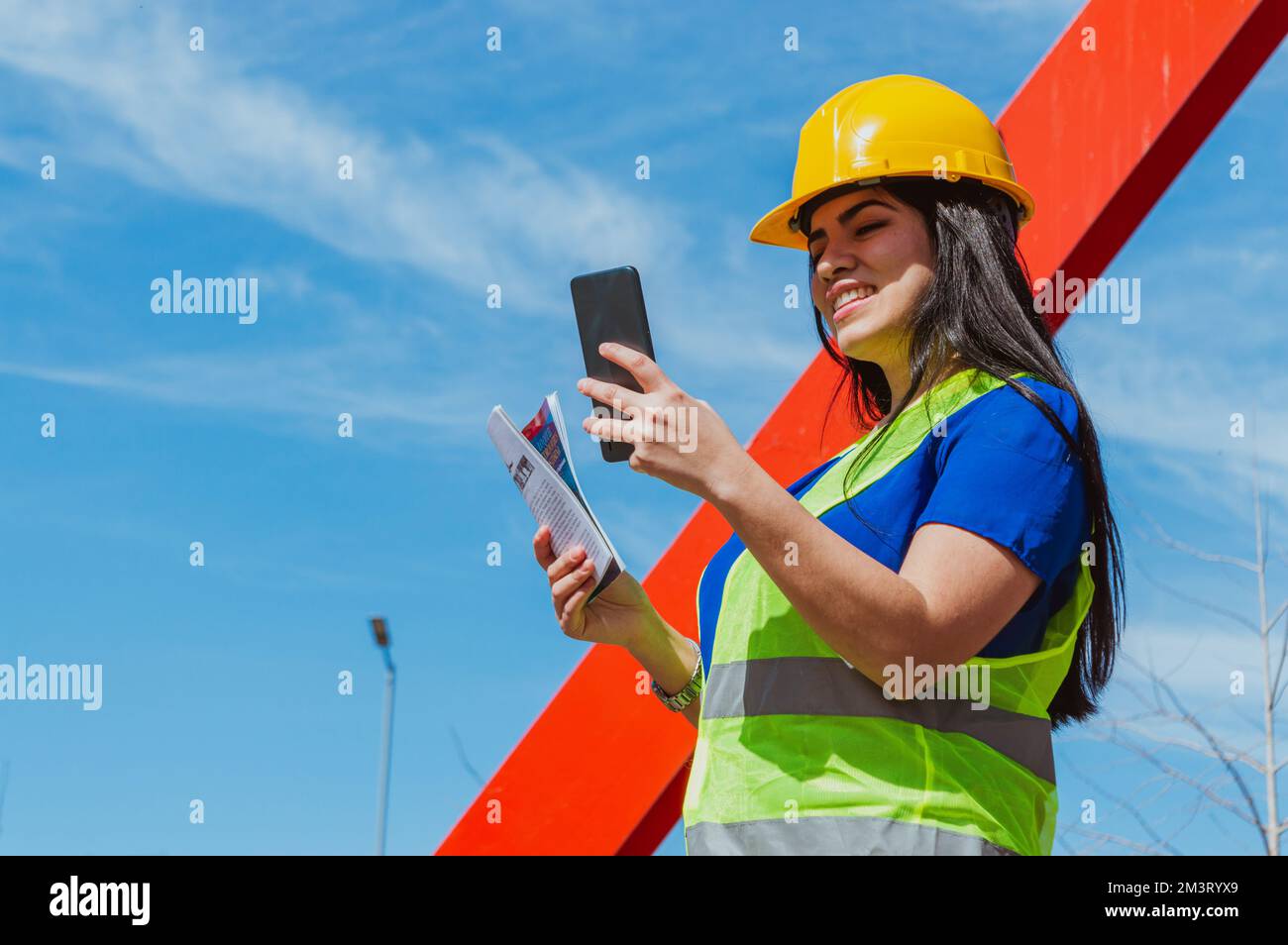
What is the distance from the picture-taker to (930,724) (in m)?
1.85

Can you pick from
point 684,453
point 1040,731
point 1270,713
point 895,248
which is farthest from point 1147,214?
point 1270,713

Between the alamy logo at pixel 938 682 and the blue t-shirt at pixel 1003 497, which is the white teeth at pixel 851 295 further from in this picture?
the alamy logo at pixel 938 682

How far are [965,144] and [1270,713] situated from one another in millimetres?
4243

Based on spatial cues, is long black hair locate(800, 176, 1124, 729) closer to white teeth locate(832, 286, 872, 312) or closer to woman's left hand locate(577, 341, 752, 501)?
white teeth locate(832, 286, 872, 312)

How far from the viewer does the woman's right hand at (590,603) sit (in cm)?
224

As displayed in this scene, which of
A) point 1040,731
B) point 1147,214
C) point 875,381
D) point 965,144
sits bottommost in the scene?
point 1040,731

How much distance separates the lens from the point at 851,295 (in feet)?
7.29

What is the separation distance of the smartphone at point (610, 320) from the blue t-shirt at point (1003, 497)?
333mm

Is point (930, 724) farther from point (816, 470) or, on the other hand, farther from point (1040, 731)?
point (816, 470)

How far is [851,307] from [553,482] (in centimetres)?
57
